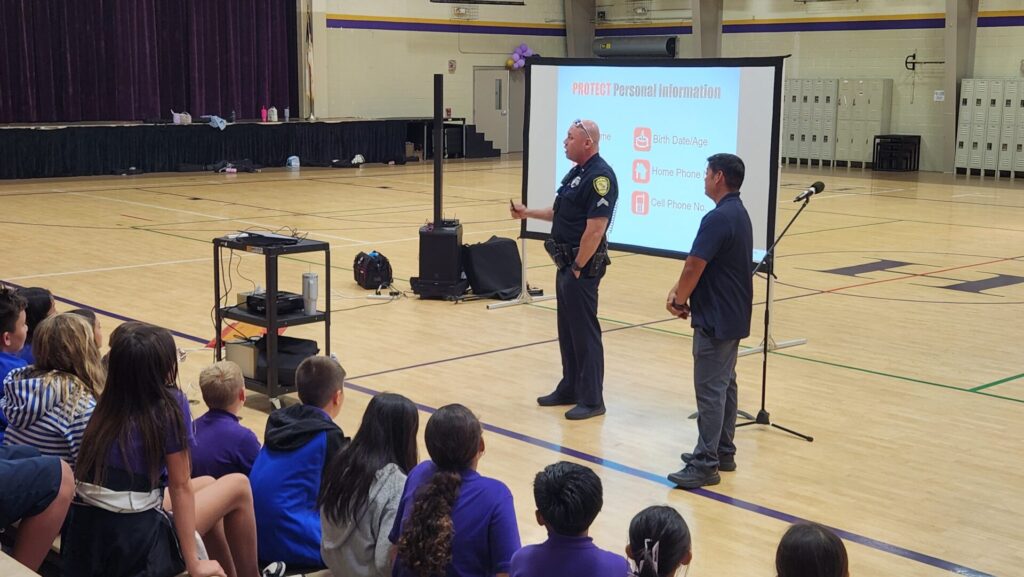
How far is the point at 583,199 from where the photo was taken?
6.87 m

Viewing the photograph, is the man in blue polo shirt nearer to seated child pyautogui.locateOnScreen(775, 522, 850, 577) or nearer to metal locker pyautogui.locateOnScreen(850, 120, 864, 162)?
seated child pyautogui.locateOnScreen(775, 522, 850, 577)

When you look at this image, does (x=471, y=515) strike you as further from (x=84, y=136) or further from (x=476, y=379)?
(x=84, y=136)

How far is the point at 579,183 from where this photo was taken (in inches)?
270

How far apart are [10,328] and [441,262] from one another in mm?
5768

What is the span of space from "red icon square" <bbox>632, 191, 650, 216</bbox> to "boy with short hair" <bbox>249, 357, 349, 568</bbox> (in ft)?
16.8

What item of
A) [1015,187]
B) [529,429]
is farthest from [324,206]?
[1015,187]

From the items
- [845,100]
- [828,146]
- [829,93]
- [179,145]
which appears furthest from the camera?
[828,146]

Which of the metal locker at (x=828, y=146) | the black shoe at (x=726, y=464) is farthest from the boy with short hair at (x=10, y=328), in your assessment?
the metal locker at (x=828, y=146)

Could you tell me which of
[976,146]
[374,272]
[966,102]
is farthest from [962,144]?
[374,272]

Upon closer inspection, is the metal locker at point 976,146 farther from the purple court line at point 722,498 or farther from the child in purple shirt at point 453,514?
the child in purple shirt at point 453,514

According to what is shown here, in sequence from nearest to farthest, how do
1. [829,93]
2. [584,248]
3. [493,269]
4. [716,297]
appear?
[716,297] → [584,248] → [493,269] → [829,93]

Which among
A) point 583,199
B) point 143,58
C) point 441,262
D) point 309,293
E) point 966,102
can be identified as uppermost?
point 143,58

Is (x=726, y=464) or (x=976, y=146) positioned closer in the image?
(x=726, y=464)

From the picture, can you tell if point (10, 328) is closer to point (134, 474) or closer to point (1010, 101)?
point (134, 474)
